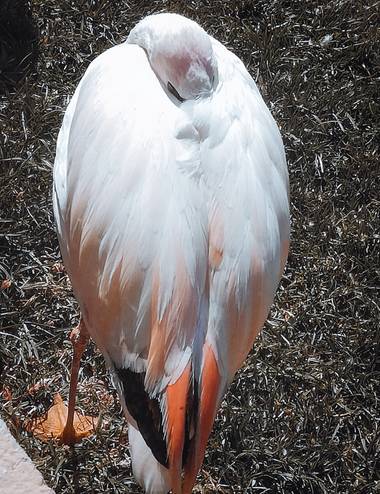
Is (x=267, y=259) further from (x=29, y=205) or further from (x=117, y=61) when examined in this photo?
(x=29, y=205)

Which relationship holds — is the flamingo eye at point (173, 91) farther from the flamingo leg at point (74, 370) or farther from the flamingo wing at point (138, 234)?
the flamingo leg at point (74, 370)

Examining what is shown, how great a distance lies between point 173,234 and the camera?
185cm

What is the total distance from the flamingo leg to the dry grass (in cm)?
4

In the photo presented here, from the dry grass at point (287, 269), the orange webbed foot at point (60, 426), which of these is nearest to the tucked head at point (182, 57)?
the dry grass at point (287, 269)

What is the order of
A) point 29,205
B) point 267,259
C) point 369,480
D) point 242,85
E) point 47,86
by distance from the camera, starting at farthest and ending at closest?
point 47,86, point 29,205, point 369,480, point 242,85, point 267,259

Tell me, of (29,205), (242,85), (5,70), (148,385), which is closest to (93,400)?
(29,205)

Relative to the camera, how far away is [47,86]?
327cm

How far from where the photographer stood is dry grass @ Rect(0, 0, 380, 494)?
2.60 metres

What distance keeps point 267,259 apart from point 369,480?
102 centimetres

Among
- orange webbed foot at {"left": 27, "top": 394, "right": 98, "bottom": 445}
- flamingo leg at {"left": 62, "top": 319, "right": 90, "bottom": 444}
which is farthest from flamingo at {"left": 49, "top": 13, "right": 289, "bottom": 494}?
orange webbed foot at {"left": 27, "top": 394, "right": 98, "bottom": 445}

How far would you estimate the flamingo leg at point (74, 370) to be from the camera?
246 cm

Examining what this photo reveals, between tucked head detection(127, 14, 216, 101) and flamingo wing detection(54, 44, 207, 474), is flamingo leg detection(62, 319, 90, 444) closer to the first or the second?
flamingo wing detection(54, 44, 207, 474)

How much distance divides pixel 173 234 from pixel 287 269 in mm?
1243

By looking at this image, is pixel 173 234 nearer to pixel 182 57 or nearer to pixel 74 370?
pixel 182 57
